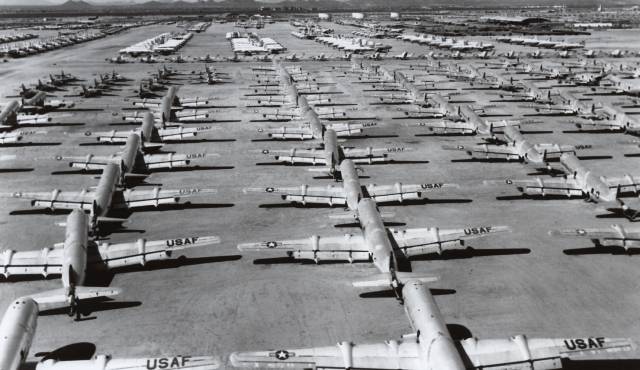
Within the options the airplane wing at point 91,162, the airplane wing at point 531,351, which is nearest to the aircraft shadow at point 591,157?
the airplane wing at point 531,351

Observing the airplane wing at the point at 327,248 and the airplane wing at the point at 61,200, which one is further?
the airplane wing at the point at 61,200

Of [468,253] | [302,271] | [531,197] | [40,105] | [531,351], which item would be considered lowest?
[468,253]

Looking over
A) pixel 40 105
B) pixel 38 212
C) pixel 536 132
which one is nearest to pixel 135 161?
pixel 38 212

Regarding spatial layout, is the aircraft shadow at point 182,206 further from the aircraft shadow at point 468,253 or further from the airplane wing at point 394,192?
the aircraft shadow at point 468,253

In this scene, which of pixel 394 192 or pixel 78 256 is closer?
pixel 78 256

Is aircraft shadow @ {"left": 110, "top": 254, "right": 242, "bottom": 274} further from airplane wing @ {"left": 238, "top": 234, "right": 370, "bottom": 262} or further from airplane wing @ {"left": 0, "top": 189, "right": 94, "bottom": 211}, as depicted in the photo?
airplane wing @ {"left": 0, "top": 189, "right": 94, "bottom": 211}

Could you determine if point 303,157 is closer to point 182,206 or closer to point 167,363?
point 182,206

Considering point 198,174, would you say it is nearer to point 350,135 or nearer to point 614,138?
point 350,135

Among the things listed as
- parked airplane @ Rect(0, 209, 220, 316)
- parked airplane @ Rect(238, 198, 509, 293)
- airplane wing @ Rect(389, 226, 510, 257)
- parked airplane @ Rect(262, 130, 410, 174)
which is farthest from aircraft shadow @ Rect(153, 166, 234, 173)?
airplane wing @ Rect(389, 226, 510, 257)
